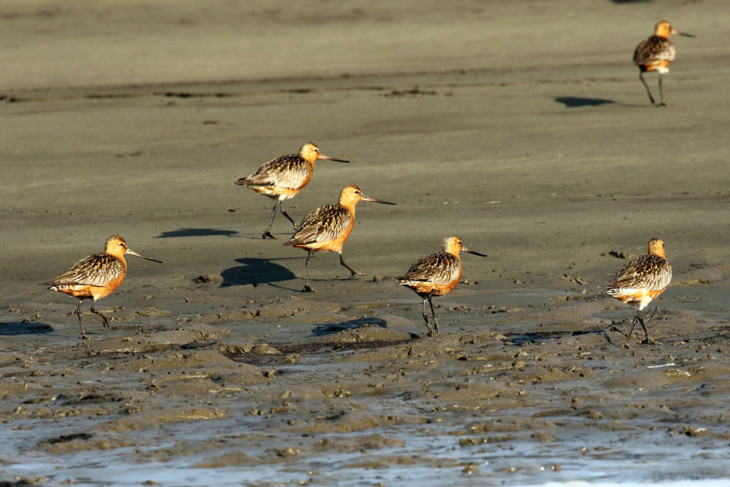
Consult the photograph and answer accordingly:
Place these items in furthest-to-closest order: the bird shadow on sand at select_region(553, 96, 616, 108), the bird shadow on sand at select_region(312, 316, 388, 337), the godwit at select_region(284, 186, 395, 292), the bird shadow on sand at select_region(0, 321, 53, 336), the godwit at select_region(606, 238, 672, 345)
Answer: the bird shadow on sand at select_region(553, 96, 616, 108) < the godwit at select_region(284, 186, 395, 292) < the bird shadow on sand at select_region(0, 321, 53, 336) < the bird shadow on sand at select_region(312, 316, 388, 337) < the godwit at select_region(606, 238, 672, 345)

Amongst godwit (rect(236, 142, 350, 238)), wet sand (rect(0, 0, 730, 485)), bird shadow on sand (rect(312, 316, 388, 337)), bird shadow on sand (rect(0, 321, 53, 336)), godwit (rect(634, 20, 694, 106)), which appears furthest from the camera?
godwit (rect(634, 20, 694, 106))

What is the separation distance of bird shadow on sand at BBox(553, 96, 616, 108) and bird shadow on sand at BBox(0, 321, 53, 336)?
10508mm

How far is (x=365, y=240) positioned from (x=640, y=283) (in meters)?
4.48

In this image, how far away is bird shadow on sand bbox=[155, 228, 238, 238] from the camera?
14.2 meters

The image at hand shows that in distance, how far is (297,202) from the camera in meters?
16.0

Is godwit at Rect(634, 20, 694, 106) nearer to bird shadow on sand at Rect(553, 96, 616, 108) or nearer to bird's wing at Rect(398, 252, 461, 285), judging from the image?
bird shadow on sand at Rect(553, 96, 616, 108)

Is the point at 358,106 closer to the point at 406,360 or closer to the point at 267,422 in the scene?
the point at 406,360

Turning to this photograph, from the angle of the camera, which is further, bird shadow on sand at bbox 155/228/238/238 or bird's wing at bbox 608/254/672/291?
bird shadow on sand at bbox 155/228/238/238

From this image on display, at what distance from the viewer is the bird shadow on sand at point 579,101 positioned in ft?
63.6

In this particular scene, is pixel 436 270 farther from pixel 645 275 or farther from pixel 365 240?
pixel 365 240

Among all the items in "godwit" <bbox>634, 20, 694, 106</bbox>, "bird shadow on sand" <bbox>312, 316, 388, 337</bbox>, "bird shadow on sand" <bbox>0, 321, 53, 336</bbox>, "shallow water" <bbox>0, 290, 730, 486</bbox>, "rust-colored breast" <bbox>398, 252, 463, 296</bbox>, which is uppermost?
"godwit" <bbox>634, 20, 694, 106</bbox>

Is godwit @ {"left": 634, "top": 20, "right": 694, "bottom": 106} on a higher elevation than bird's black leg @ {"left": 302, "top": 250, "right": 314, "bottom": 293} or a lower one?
higher

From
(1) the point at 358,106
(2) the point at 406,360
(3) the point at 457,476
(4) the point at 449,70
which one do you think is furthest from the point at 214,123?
(3) the point at 457,476

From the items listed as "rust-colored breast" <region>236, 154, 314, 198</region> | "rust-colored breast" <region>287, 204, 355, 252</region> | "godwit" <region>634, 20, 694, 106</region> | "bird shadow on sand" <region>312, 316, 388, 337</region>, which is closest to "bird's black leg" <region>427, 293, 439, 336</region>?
"bird shadow on sand" <region>312, 316, 388, 337</region>
